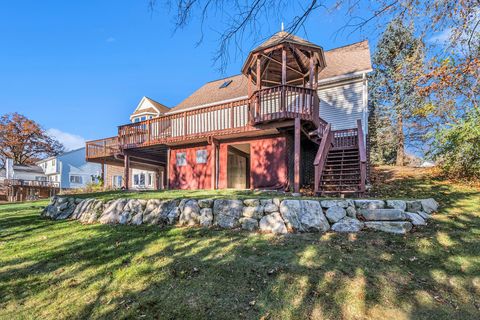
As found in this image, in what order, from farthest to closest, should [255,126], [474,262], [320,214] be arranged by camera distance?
[255,126] → [320,214] → [474,262]

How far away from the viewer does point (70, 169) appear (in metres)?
34.1

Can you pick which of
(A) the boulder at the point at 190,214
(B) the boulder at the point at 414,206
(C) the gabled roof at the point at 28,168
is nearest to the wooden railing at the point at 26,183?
(C) the gabled roof at the point at 28,168

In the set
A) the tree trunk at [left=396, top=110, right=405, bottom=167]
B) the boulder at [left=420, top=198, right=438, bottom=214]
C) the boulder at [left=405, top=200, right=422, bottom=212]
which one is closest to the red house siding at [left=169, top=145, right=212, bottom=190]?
the boulder at [left=405, top=200, right=422, bottom=212]

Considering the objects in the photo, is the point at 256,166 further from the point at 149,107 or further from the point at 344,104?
the point at 149,107

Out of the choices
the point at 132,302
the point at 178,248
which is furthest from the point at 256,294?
the point at 178,248

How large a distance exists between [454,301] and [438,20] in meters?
3.44

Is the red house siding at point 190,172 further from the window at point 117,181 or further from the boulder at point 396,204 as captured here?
the window at point 117,181

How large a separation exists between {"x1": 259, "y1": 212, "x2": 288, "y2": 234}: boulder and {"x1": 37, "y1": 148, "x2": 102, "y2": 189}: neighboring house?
33.2 m

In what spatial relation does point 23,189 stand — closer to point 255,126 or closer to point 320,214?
point 255,126

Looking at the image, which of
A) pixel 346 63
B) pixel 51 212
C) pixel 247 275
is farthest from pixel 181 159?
pixel 247 275

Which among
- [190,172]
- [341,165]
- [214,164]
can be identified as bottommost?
[190,172]

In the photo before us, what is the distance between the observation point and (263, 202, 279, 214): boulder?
554 cm

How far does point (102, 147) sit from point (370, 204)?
49.0ft

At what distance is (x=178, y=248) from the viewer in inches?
189
